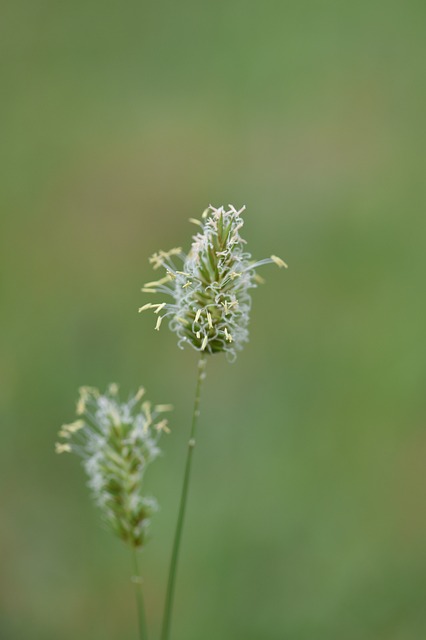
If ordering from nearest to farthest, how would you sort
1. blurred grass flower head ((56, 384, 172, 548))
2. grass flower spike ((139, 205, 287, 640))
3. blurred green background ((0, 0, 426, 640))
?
grass flower spike ((139, 205, 287, 640)), blurred grass flower head ((56, 384, 172, 548)), blurred green background ((0, 0, 426, 640))

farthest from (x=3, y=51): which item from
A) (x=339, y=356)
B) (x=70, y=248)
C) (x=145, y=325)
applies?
(x=339, y=356)

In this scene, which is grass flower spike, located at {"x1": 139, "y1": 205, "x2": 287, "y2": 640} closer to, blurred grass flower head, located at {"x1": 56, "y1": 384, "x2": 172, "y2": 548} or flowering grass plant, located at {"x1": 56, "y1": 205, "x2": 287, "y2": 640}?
flowering grass plant, located at {"x1": 56, "y1": 205, "x2": 287, "y2": 640}

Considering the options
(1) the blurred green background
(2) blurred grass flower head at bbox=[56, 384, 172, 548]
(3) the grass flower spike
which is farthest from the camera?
(1) the blurred green background

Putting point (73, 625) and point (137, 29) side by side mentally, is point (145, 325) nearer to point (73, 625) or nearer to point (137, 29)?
point (73, 625)

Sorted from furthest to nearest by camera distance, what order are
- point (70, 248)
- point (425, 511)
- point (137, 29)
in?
point (137, 29) → point (70, 248) → point (425, 511)

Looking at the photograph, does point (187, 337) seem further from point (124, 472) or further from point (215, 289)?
point (124, 472)

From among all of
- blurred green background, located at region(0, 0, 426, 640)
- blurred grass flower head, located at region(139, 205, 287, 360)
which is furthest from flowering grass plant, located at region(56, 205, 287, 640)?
blurred green background, located at region(0, 0, 426, 640)

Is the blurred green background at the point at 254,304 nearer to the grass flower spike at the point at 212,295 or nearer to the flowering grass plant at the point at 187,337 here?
the flowering grass plant at the point at 187,337

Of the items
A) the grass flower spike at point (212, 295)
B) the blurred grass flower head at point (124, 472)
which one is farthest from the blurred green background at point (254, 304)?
the grass flower spike at point (212, 295)

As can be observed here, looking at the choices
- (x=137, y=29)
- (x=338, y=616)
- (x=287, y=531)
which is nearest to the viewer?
(x=338, y=616)
